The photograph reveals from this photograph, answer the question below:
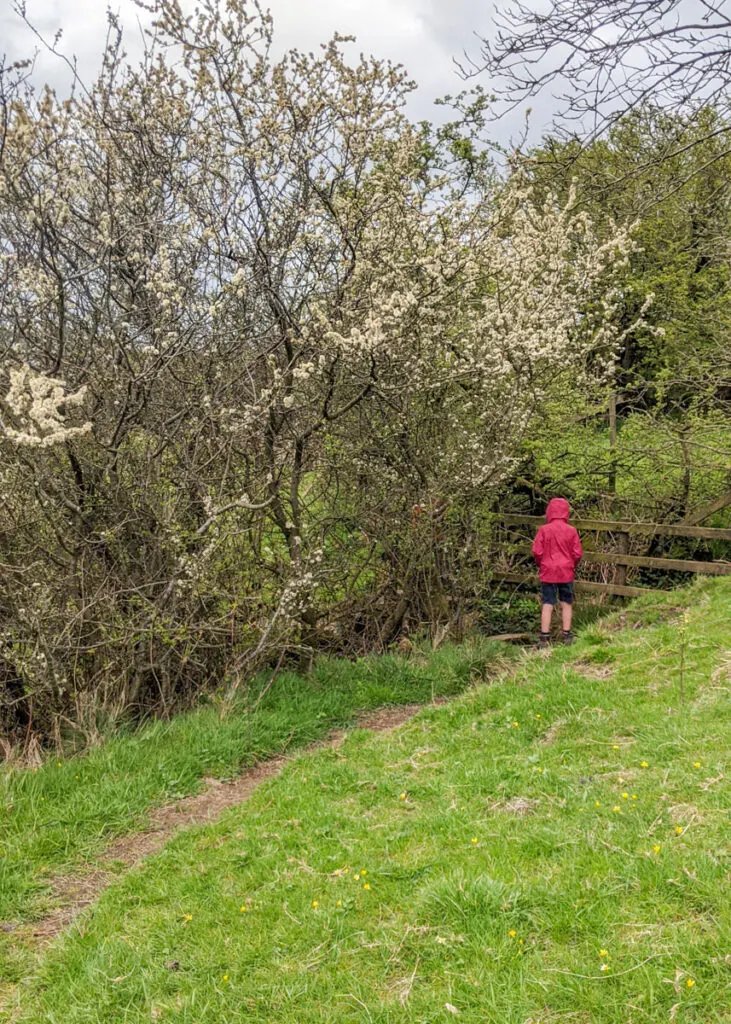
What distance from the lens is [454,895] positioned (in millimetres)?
3256

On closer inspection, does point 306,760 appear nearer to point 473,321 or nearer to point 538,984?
point 538,984

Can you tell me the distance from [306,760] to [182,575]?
190 centimetres

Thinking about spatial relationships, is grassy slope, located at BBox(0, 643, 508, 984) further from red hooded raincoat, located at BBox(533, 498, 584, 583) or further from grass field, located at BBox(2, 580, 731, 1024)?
red hooded raincoat, located at BBox(533, 498, 584, 583)

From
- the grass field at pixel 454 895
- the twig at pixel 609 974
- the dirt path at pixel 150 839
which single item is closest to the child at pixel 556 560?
the dirt path at pixel 150 839

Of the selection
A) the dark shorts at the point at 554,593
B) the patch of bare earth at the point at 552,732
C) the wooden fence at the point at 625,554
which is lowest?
the patch of bare earth at the point at 552,732

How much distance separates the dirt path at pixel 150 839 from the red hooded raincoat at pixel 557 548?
10.9ft

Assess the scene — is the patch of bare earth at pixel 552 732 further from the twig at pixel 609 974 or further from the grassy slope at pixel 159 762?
the twig at pixel 609 974

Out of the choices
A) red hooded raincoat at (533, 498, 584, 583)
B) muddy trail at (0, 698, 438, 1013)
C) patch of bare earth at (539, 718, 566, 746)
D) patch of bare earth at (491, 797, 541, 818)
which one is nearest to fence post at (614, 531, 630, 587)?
red hooded raincoat at (533, 498, 584, 583)

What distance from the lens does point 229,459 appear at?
6.94 m

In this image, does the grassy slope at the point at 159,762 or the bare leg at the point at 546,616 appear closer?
the grassy slope at the point at 159,762

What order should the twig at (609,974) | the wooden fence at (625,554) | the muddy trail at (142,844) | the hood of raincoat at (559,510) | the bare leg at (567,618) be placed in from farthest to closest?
the wooden fence at (625,554) → the hood of raincoat at (559,510) → the bare leg at (567,618) → the muddy trail at (142,844) → the twig at (609,974)

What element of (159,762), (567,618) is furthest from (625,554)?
(159,762)

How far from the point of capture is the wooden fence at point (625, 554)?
9.87 metres

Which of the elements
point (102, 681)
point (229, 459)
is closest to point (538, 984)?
point (102, 681)
